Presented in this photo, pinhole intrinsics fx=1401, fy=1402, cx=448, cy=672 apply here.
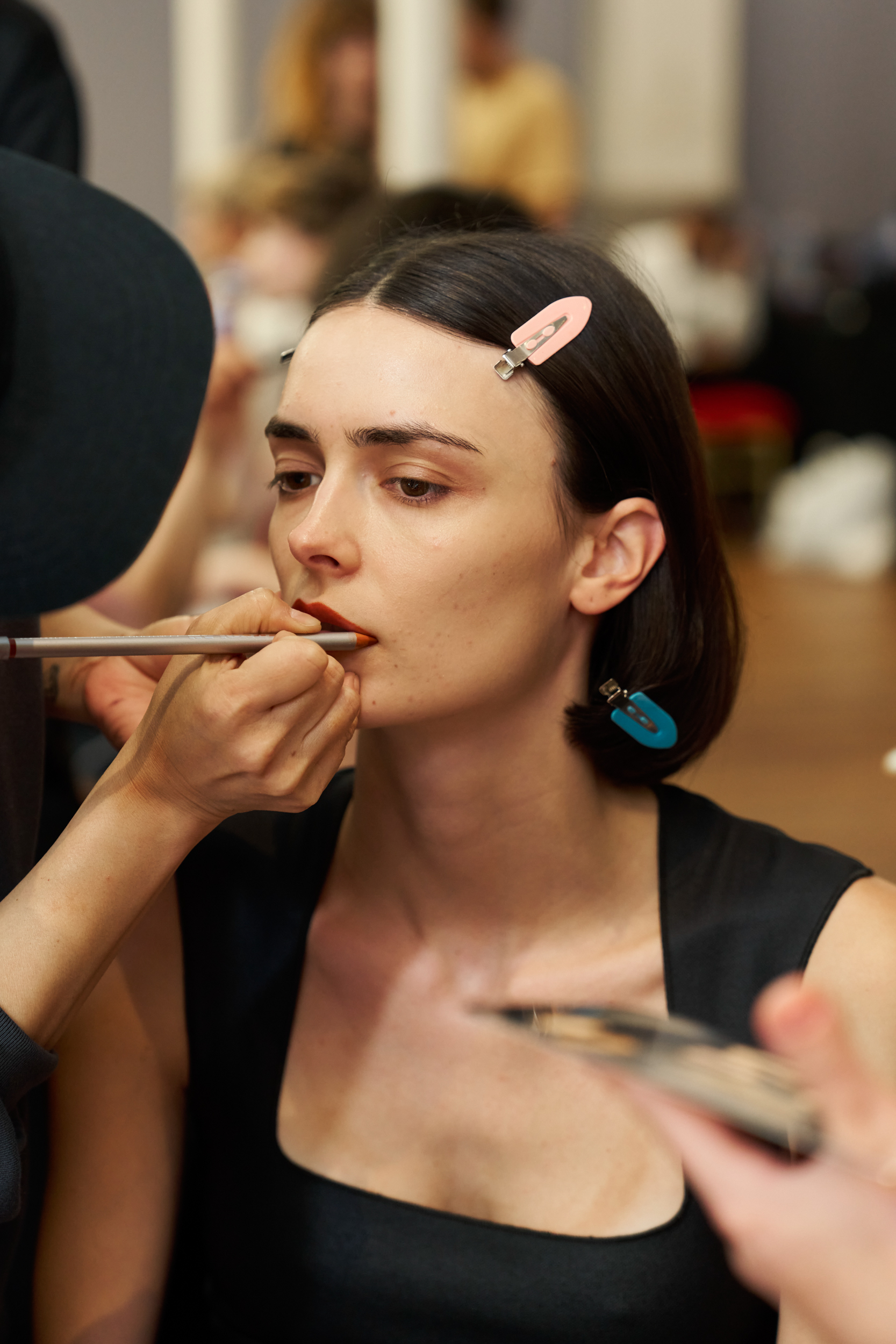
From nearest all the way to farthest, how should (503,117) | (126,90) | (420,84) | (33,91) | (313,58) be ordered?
(33,91)
(420,84)
(313,58)
(503,117)
(126,90)

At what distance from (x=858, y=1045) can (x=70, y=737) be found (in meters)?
0.88

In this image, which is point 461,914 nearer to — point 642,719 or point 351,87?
point 642,719

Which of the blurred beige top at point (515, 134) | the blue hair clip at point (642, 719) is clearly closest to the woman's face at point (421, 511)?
the blue hair clip at point (642, 719)

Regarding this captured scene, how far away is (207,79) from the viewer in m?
5.64

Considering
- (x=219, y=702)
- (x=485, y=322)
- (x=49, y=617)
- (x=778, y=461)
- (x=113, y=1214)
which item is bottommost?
(x=778, y=461)

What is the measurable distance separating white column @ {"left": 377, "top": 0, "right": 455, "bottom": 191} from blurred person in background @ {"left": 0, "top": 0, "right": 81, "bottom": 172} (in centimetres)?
167

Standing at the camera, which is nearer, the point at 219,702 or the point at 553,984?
the point at 219,702

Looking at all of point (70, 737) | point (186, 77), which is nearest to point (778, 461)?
point (186, 77)

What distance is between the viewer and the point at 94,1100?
47.4 inches

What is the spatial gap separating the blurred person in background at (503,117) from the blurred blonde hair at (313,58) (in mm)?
936

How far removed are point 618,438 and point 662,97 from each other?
7.47 meters

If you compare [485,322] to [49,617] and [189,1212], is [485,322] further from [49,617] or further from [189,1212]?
[189,1212]

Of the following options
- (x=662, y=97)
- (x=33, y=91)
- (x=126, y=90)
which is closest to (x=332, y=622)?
(x=33, y=91)

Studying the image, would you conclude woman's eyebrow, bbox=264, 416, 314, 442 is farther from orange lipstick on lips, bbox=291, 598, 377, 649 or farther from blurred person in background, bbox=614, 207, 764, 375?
blurred person in background, bbox=614, 207, 764, 375
